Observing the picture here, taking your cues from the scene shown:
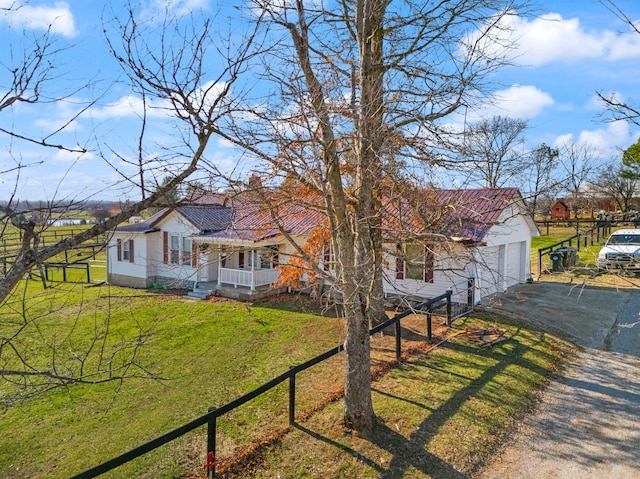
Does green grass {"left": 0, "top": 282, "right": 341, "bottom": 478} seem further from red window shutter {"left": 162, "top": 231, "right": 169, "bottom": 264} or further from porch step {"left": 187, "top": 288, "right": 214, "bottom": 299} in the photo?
red window shutter {"left": 162, "top": 231, "right": 169, "bottom": 264}

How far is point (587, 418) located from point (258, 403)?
5287 millimetres

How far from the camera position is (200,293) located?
16984 millimetres

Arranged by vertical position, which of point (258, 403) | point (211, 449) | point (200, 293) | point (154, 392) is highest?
point (211, 449)

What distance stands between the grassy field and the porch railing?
4973 millimetres

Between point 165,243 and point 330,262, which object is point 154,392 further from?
point 165,243

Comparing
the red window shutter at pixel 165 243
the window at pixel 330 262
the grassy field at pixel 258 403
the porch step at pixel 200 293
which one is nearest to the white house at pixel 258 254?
the red window shutter at pixel 165 243

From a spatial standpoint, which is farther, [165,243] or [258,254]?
[165,243]

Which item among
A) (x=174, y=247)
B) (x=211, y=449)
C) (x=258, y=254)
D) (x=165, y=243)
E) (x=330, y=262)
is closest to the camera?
(x=211, y=449)

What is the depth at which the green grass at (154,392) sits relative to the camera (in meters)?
5.79

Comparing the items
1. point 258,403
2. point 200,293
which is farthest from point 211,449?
point 200,293

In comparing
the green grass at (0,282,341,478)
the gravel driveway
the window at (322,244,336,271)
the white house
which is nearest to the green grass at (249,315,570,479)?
the gravel driveway

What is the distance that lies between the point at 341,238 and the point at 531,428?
401 cm

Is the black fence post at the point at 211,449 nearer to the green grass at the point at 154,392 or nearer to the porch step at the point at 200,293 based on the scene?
the green grass at the point at 154,392

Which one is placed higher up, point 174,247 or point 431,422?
point 174,247
